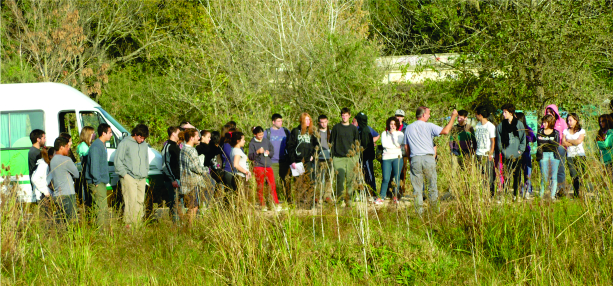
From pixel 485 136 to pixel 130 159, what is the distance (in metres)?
5.38

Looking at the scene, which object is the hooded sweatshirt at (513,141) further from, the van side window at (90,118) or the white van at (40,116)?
the van side window at (90,118)

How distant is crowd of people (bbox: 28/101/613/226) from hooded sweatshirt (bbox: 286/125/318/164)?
17 mm

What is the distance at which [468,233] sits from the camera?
592 centimetres

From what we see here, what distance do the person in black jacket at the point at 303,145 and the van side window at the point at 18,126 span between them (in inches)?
201

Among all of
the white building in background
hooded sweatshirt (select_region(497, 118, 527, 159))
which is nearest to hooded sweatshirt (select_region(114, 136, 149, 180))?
hooded sweatshirt (select_region(497, 118, 527, 159))

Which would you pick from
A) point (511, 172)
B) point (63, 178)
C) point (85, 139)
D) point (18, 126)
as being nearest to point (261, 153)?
point (85, 139)

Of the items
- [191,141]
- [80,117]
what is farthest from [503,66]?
[80,117]

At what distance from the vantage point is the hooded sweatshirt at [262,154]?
9.71 metres

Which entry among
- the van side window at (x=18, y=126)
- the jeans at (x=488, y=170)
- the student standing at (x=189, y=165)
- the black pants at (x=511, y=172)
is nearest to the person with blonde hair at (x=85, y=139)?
the student standing at (x=189, y=165)

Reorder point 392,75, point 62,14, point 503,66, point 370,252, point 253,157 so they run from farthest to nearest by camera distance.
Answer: point 62,14
point 392,75
point 503,66
point 253,157
point 370,252

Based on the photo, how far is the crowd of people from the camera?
7.40 meters

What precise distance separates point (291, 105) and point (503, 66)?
5492mm

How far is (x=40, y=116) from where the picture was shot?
11641mm

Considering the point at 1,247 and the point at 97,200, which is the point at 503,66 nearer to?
the point at 97,200
